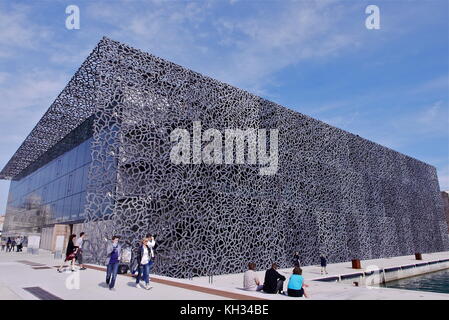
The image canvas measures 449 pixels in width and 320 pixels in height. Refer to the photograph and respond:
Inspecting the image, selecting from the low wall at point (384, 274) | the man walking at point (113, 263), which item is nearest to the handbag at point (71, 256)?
the man walking at point (113, 263)

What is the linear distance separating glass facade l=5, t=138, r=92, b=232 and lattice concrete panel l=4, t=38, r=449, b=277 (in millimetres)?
2556

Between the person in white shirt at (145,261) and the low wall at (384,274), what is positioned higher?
the person in white shirt at (145,261)

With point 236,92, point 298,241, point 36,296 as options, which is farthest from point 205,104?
point 36,296

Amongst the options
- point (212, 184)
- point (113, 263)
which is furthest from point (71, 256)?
point (212, 184)

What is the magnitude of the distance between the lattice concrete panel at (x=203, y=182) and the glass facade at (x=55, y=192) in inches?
101

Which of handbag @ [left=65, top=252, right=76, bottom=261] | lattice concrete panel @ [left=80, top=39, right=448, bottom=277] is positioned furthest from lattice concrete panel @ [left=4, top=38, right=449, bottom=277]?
handbag @ [left=65, top=252, right=76, bottom=261]

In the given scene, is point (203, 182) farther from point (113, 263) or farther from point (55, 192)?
point (55, 192)

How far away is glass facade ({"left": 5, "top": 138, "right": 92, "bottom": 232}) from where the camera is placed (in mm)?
18797

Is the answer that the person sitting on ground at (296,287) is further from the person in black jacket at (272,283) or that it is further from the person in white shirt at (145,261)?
the person in white shirt at (145,261)

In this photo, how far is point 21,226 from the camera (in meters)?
30.1

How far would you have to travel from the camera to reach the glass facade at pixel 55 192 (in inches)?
740

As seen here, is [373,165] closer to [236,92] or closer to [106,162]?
[236,92]

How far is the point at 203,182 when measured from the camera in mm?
14242

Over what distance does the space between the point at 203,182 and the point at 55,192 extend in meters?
13.9
